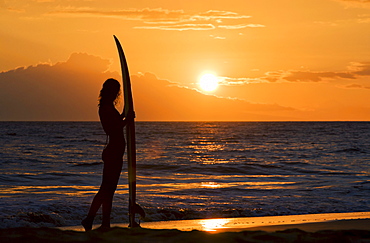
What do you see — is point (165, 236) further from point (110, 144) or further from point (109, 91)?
point (109, 91)

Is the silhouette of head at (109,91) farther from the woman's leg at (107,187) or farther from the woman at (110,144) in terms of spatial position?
the woman's leg at (107,187)

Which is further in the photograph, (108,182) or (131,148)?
(131,148)

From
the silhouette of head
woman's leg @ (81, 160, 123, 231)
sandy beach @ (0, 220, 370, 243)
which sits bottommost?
sandy beach @ (0, 220, 370, 243)

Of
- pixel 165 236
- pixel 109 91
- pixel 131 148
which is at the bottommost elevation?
pixel 165 236

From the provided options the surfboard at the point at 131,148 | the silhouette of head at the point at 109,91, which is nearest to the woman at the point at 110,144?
the silhouette of head at the point at 109,91

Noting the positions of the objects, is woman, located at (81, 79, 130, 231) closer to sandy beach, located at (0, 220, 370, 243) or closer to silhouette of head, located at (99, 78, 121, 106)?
silhouette of head, located at (99, 78, 121, 106)

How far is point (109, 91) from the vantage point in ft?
20.7

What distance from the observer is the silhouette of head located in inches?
248

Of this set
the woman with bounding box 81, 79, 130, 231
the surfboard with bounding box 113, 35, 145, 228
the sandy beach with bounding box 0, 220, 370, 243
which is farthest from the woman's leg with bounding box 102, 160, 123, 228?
the sandy beach with bounding box 0, 220, 370, 243

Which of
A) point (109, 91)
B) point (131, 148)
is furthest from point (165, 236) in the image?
point (109, 91)

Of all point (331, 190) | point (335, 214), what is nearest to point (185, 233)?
point (335, 214)

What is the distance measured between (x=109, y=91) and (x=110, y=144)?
0.70 meters

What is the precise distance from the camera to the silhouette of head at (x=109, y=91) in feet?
20.6

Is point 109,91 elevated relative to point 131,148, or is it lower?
elevated
